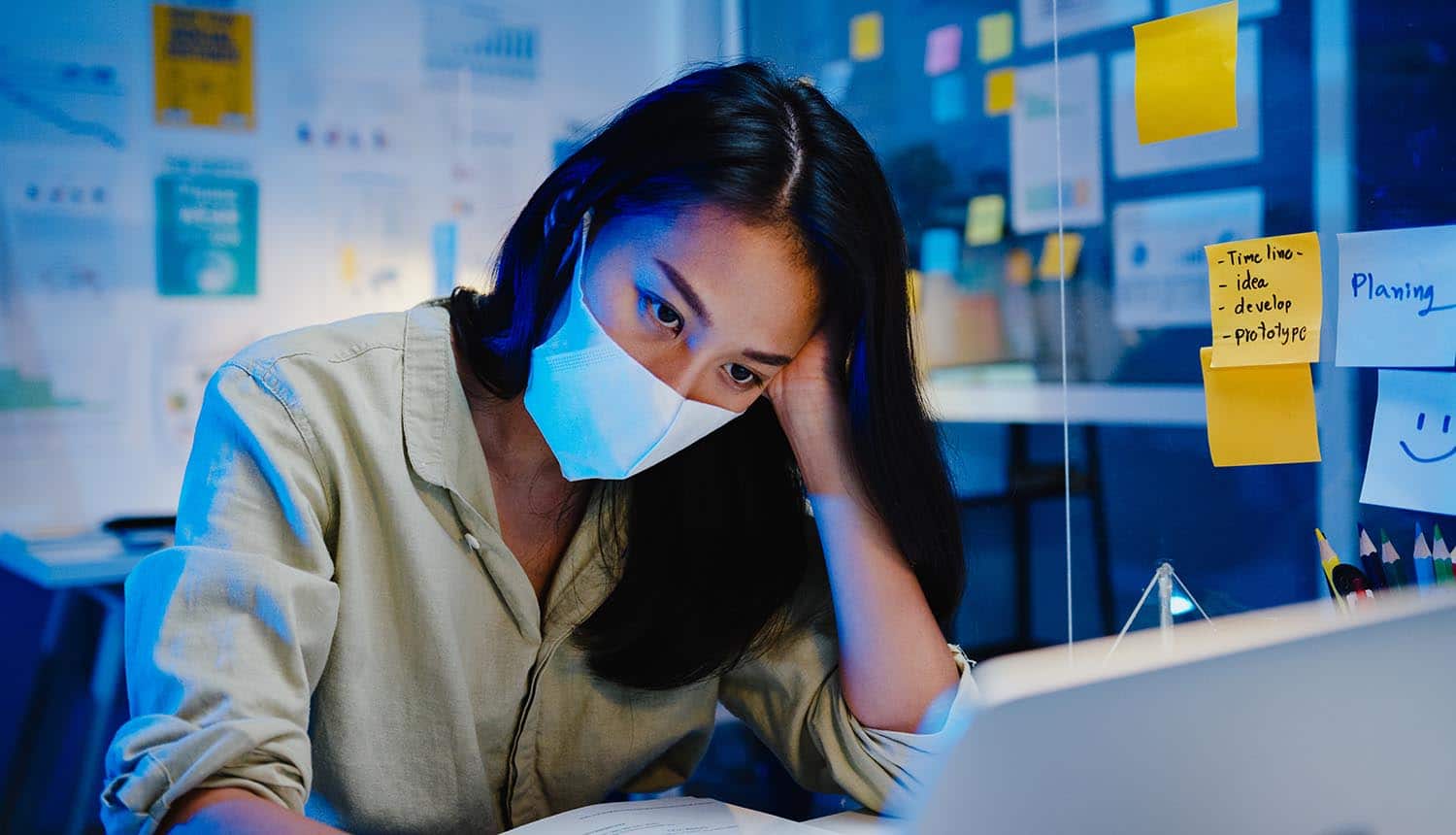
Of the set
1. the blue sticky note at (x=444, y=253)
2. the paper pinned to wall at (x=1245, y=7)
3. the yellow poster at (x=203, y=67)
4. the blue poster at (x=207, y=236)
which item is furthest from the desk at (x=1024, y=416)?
the yellow poster at (x=203, y=67)

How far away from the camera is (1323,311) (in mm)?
1059

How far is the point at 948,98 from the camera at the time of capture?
2803 mm

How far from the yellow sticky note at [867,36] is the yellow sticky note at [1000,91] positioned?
14.7 inches

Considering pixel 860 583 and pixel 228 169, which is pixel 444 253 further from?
pixel 860 583

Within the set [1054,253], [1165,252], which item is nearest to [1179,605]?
[1165,252]

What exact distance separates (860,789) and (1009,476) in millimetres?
1722

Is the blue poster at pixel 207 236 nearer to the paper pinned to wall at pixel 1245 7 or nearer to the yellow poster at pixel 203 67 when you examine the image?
the yellow poster at pixel 203 67

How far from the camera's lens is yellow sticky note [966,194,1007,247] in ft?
8.91

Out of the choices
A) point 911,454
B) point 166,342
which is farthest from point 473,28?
point 911,454

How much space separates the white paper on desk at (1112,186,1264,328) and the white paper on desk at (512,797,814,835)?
0.82m

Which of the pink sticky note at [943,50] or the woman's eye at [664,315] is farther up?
the pink sticky note at [943,50]

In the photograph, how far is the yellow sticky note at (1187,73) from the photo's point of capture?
114 centimetres

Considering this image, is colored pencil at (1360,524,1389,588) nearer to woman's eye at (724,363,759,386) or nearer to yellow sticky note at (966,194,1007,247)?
woman's eye at (724,363,759,386)

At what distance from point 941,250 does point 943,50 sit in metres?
0.46
